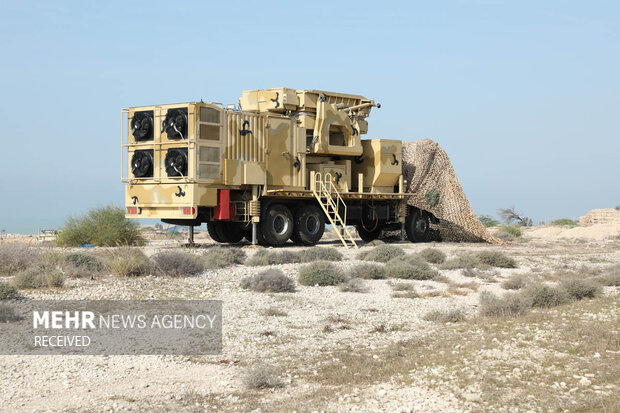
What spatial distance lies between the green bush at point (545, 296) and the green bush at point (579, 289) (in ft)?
1.06

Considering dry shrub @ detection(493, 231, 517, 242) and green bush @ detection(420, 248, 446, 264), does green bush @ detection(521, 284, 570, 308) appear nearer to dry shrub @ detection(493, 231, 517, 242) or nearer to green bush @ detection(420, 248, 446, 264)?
green bush @ detection(420, 248, 446, 264)

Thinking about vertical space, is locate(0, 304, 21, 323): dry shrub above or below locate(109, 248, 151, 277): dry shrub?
below

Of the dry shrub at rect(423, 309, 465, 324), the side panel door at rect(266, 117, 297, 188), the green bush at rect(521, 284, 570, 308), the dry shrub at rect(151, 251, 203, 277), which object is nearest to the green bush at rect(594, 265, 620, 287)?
the green bush at rect(521, 284, 570, 308)

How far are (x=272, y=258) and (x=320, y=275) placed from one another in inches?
137

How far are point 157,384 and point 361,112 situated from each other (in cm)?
1932

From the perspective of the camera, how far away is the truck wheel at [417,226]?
1090 inches

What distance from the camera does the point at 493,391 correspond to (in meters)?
7.13

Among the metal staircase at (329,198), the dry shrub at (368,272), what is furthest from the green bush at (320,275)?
the metal staircase at (329,198)

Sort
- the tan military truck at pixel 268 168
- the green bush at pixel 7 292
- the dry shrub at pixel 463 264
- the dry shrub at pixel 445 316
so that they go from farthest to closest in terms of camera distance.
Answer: the tan military truck at pixel 268 168 < the dry shrub at pixel 463 264 < the green bush at pixel 7 292 < the dry shrub at pixel 445 316

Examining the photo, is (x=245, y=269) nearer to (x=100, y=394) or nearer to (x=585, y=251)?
(x=100, y=394)

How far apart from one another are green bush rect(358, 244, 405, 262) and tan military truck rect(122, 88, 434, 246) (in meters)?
3.03

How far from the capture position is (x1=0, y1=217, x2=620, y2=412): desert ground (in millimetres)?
6855

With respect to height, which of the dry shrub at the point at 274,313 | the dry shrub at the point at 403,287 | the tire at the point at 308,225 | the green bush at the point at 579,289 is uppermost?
the tire at the point at 308,225

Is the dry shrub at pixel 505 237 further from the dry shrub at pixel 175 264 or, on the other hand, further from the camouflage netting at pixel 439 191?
the dry shrub at pixel 175 264
